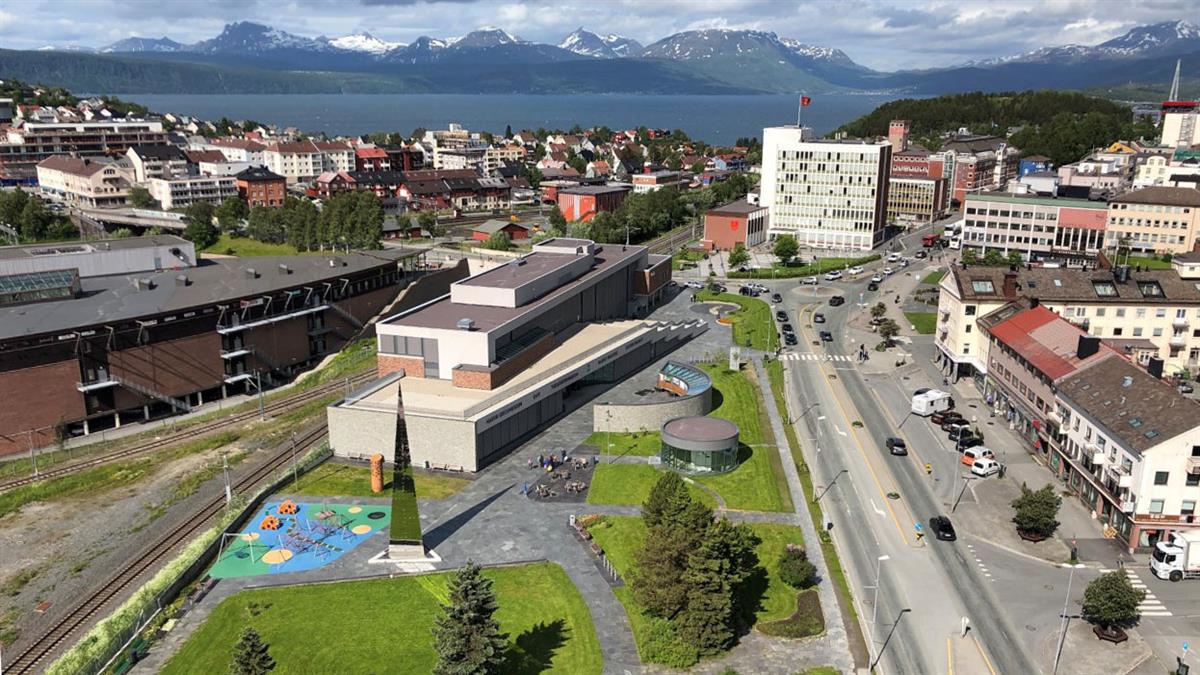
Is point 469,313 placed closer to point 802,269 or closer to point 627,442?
point 627,442

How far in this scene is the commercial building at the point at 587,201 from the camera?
157 meters

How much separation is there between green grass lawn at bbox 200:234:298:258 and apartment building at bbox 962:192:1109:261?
104m

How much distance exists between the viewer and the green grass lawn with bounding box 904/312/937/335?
92.5 meters

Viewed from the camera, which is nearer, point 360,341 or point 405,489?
point 405,489

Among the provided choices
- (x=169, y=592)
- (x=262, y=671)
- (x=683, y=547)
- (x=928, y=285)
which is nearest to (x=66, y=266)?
(x=169, y=592)

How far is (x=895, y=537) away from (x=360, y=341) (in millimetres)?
61743

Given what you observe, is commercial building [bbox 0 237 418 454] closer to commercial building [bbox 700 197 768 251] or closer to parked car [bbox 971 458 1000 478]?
parked car [bbox 971 458 1000 478]

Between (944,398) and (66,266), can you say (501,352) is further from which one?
(66,266)

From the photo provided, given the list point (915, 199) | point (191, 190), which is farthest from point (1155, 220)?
point (191, 190)

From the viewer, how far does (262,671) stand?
3341 cm

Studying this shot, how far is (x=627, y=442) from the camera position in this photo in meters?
62.7

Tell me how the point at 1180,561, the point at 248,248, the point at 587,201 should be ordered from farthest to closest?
the point at 587,201 < the point at 248,248 < the point at 1180,561

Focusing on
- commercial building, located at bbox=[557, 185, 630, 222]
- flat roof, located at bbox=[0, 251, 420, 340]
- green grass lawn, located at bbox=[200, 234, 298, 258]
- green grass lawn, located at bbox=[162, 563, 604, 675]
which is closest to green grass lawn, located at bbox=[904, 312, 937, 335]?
flat roof, located at bbox=[0, 251, 420, 340]

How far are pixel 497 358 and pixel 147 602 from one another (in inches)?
1156
